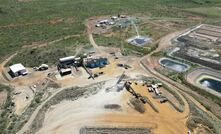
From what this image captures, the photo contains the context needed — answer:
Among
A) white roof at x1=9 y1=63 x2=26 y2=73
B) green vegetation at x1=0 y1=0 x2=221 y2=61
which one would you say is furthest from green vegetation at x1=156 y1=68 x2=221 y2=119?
green vegetation at x1=0 y1=0 x2=221 y2=61

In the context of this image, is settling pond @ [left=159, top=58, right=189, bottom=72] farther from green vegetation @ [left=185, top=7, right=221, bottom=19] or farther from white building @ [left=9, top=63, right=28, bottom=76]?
green vegetation @ [left=185, top=7, right=221, bottom=19]

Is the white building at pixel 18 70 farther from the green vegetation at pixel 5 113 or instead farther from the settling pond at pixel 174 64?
the settling pond at pixel 174 64

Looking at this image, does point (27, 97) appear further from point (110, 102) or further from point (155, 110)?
point (155, 110)

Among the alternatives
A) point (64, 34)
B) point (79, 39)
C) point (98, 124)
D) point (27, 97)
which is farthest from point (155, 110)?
point (64, 34)

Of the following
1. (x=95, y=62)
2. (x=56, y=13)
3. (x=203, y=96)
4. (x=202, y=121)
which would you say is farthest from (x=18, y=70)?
(x=56, y=13)

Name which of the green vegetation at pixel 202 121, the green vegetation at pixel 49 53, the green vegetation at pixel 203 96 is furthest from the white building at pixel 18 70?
the green vegetation at pixel 202 121

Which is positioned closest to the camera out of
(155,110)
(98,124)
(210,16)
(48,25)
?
(98,124)
